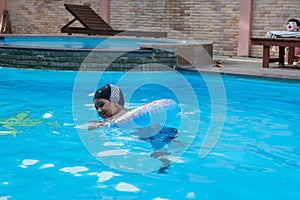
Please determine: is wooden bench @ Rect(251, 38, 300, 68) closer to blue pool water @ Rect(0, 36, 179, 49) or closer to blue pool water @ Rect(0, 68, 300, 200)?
blue pool water @ Rect(0, 68, 300, 200)

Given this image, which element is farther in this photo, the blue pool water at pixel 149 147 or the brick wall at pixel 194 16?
the brick wall at pixel 194 16

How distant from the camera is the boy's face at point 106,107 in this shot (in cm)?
448

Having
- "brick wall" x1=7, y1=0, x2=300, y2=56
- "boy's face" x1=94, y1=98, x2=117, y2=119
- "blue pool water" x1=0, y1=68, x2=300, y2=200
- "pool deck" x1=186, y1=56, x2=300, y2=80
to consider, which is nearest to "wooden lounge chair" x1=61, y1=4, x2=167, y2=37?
"brick wall" x1=7, y1=0, x2=300, y2=56

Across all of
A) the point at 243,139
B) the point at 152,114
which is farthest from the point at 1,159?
the point at 243,139

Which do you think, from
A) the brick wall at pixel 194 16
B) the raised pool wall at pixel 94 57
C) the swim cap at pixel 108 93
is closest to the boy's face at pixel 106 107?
the swim cap at pixel 108 93

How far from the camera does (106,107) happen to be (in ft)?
14.8

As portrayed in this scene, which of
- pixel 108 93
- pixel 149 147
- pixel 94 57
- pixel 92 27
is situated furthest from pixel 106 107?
pixel 92 27

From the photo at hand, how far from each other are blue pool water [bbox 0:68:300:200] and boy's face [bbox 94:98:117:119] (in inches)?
15.1

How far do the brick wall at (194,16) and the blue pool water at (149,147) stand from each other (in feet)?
19.3

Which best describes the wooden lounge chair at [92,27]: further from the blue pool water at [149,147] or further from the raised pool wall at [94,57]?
the blue pool water at [149,147]

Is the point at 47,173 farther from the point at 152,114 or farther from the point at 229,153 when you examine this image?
the point at 229,153

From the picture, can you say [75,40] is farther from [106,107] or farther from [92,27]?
[106,107]

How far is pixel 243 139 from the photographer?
5.36 metres

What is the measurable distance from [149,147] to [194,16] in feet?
37.6
